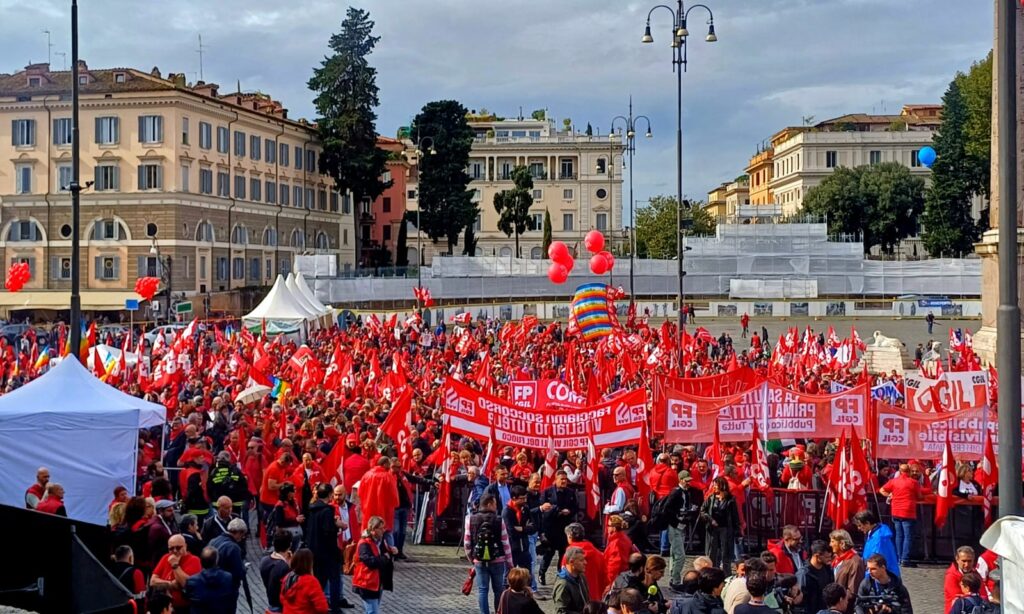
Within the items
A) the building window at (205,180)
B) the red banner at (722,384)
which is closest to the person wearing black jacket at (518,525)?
the red banner at (722,384)

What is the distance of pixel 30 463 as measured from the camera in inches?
474

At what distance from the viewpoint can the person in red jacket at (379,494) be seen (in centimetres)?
1129

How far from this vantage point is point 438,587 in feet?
37.7

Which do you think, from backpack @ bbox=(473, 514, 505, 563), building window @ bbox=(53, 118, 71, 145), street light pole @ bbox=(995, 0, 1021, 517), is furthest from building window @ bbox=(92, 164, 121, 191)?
street light pole @ bbox=(995, 0, 1021, 517)

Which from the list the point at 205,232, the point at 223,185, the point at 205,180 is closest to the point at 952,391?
the point at 205,232

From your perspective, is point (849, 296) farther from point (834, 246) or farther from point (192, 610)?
point (192, 610)

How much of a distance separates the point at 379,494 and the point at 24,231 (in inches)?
2025

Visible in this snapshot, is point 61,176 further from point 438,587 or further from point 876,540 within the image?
point 876,540

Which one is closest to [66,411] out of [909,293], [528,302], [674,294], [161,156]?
[161,156]

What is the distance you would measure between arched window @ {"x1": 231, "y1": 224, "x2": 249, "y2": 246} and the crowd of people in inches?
1546

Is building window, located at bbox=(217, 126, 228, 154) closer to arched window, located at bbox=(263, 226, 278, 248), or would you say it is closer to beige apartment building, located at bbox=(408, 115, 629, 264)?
arched window, located at bbox=(263, 226, 278, 248)

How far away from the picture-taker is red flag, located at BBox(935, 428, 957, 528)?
12.2 meters

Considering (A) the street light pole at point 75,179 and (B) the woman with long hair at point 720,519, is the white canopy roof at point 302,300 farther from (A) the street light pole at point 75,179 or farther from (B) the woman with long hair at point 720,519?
(B) the woman with long hair at point 720,519

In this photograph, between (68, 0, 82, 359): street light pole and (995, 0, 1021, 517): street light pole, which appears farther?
(68, 0, 82, 359): street light pole
